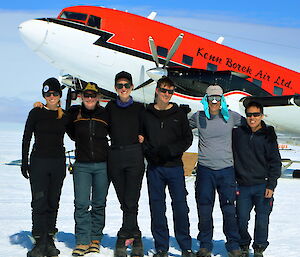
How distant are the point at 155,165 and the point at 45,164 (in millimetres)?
1579

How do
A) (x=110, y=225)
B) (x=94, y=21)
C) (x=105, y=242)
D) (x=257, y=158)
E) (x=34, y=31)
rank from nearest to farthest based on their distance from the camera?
(x=257, y=158) < (x=105, y=242) < (x=110, y=225) < (x=34, y=31) < (x=94, y=21)

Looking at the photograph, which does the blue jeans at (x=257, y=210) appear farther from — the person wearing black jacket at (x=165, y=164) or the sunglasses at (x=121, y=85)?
the sunglasses at (x=121, y=85)

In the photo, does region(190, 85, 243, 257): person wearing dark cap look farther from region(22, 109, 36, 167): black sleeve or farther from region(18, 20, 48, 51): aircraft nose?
region(18, 20, 48, 51): aircraft nose

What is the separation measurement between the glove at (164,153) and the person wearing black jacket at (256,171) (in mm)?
1053

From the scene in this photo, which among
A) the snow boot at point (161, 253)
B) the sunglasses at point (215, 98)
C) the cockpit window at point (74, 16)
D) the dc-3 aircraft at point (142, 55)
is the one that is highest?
the cockpit window at point (74, 16)

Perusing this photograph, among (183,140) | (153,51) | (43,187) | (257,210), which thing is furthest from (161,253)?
(153,51)

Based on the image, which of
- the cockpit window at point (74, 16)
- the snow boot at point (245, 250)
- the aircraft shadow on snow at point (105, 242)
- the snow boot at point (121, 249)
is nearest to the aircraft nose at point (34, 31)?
the cockpit window at point (74, 16)

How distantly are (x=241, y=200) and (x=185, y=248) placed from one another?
1.08m

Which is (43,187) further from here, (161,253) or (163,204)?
(161,253)

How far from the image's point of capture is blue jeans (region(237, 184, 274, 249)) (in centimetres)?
616

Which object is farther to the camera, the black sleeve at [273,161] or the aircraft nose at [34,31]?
the aircraft nose at [34,31]

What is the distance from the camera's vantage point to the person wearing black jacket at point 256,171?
20.2 ft

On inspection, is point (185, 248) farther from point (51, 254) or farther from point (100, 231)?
point (51, 254)

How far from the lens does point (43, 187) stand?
19.9 ft
